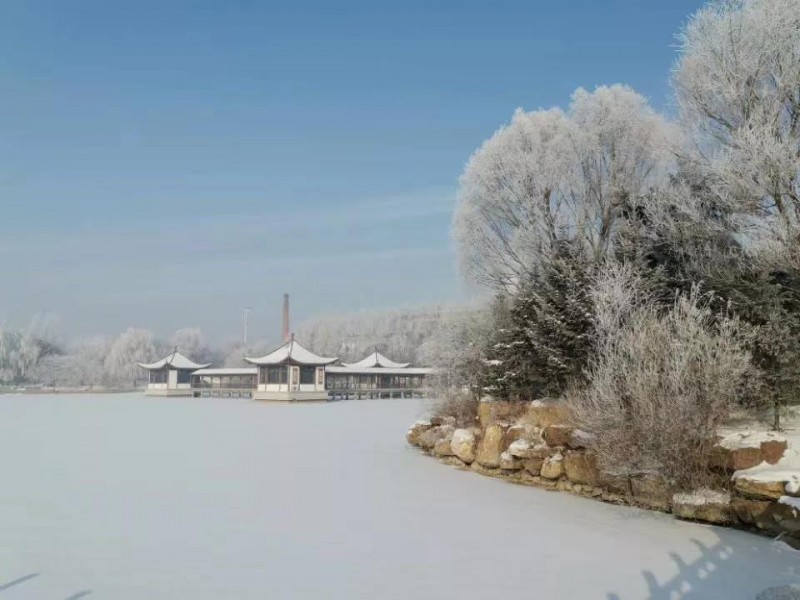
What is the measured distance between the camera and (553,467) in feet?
38.8

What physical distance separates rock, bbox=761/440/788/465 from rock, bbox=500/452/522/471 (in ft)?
15.5

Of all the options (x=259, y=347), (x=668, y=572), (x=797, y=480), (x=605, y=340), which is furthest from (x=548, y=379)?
(x=259, y=347)

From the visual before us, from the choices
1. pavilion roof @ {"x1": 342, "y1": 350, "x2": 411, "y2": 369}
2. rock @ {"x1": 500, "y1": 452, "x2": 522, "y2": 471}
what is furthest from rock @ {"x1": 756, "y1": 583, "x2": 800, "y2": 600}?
pavilion roof @ {"x1": 342, "y1": 350, "x2": 411, "y2": 369}

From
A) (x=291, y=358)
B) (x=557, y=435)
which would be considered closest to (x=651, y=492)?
(x=557, y=435)

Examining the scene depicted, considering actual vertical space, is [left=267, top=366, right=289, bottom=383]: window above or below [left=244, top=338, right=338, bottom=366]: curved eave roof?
below

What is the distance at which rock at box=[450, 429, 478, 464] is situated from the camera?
1446cm

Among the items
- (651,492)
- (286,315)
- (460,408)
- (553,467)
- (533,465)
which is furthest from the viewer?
(286,315)

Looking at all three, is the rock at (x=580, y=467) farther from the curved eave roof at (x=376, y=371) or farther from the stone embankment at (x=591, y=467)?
the curved eave roof at (x=376, y=371)

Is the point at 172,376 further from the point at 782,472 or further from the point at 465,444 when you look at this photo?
the point at 782,472

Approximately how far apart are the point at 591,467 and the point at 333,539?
524 cm

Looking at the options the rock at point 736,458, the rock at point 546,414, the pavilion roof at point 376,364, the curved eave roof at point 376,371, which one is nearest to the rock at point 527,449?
the rock at point 546,414

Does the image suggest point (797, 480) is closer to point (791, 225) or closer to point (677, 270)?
point (791, 225)

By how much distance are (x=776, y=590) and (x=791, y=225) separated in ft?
26.4

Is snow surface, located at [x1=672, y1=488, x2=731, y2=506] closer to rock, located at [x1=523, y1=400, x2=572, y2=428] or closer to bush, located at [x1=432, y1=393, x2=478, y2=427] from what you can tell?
rock, located at [x1=523, y1=400, x2=572, y2=428]
